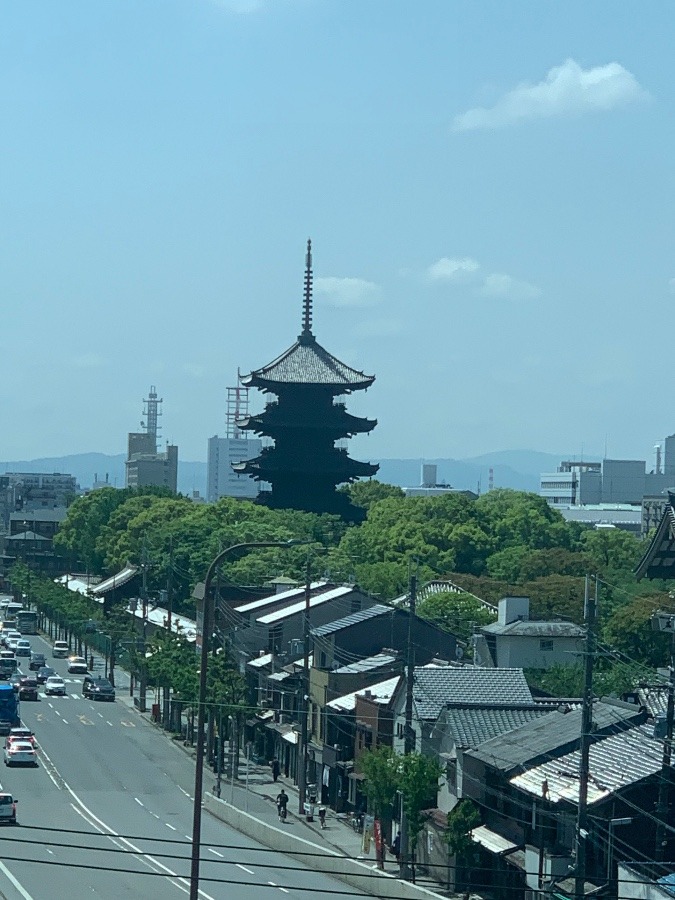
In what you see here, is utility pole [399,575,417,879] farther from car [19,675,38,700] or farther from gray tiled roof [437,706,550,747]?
car [19,675,38,700]

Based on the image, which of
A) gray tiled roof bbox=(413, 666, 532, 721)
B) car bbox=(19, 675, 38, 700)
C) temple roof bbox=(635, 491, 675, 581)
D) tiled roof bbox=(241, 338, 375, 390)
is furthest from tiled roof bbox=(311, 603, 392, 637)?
tiled roof bbox=(241, 338, 375, 390)

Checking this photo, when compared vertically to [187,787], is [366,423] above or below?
above

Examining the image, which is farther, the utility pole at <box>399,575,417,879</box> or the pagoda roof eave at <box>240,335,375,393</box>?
the pagoda roof eave at <box>240,335,375,393</box>

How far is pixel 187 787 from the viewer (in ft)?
196

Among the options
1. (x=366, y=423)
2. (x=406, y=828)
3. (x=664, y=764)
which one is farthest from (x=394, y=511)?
(x=664, y=764)

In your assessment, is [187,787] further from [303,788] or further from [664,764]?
[664,764]

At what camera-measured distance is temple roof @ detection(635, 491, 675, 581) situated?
5234cm

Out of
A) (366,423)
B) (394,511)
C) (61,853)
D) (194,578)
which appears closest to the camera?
(61,853)

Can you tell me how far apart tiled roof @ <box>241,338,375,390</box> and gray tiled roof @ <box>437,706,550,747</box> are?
3072 inches

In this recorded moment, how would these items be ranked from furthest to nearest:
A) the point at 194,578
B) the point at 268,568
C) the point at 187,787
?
the point at 194,578 → the point at 268,568 → the point at 187,787

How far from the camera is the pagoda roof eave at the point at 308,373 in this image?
4968 inches

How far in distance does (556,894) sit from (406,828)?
12785 millimetres

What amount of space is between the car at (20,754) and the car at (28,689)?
71.1 ft

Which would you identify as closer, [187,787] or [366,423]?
[187,787]
